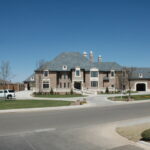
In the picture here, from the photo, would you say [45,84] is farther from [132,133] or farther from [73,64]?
[132,133]

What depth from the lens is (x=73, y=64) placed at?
52.6 metres

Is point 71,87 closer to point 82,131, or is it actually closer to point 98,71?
point 98,71

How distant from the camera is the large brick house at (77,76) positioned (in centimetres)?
5081

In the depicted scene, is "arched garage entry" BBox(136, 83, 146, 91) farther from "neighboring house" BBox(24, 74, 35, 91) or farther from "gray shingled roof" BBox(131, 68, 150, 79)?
"neighboring house" BBox(24, 74, 35, 91)

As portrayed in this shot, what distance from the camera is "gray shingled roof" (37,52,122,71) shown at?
2038 inches

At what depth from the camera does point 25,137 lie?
935 cm

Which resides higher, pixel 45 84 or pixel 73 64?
pixel 73 64

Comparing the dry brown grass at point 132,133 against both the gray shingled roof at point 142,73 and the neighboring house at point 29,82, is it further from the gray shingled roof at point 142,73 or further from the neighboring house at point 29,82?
the neighboring house at point 29,82

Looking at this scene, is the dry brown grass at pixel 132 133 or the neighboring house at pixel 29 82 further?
the neighboring house at pixel 29 82

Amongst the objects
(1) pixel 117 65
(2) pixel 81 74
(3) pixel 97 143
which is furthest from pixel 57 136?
(1) pixel 117 65

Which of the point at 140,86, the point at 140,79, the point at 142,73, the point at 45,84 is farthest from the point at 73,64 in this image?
the point at 140,86

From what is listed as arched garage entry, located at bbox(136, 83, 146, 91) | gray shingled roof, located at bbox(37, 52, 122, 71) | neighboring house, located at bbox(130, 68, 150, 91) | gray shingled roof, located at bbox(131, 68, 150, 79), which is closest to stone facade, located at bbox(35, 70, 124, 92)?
gray shingled roof, located at bbox(37, 52, 122, 71)

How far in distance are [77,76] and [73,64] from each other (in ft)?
11.8

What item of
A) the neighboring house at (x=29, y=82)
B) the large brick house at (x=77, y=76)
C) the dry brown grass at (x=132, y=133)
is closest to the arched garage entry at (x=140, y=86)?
the large brick house at (x=77, y=76)
